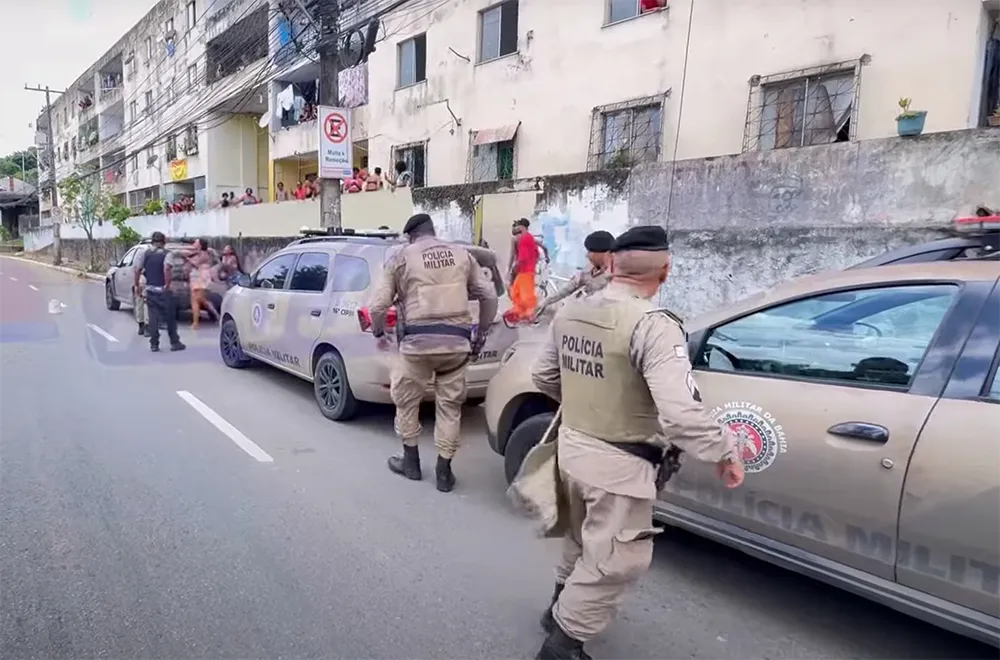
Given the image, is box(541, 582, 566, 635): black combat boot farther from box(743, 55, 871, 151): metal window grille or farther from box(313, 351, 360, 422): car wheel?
box(743, 55, 871, 151): metal window grille

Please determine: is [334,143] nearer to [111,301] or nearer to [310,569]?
[111,301]

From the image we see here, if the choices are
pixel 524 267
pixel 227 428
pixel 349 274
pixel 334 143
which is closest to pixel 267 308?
pixel 349 274

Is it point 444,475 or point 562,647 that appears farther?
point 444,475

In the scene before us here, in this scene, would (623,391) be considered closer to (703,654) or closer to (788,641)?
(703,654)

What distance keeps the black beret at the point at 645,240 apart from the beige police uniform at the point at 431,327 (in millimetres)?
2252

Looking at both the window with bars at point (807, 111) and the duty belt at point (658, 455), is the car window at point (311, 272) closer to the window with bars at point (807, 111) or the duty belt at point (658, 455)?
the duty belt at point (658, 455)

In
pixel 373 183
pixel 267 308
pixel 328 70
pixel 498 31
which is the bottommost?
pixel 267 308

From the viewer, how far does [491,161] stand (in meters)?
16.0

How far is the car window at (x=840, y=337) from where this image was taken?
2.77m

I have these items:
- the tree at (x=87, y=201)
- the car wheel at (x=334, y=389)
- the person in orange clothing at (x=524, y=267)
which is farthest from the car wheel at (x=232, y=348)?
the tree at (x=87, y=201)

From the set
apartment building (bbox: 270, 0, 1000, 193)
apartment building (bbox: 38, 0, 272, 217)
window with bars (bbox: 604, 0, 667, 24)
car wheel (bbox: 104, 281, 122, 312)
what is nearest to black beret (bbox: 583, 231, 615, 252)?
apartment building (bbox: 270, 0, 1000, 193)

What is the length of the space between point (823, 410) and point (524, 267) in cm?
899

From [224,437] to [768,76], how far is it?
9.72m

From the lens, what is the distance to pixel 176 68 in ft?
111
